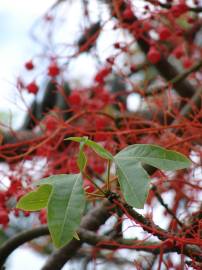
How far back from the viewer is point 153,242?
149 cm

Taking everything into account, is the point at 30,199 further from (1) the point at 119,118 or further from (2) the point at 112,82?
(2) the point at 112,82

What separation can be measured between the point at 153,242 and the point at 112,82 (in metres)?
1.67

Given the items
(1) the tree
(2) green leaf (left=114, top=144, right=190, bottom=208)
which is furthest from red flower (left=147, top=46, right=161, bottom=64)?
(2) green leaf (left=114, top=144, right=190, bottom=208)

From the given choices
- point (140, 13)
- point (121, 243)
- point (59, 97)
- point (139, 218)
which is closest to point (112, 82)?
point (59, 97)

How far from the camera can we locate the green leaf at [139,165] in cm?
102

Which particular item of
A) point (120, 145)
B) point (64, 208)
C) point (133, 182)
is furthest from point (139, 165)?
point (120, 145)

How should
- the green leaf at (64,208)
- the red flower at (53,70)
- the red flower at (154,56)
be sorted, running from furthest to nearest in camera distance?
the red flower at (53,70), the red flower at (154,56), the green leaf at (64,208)

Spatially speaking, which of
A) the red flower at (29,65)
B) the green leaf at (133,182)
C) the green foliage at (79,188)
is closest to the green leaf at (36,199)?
the green foliage at (79,188)

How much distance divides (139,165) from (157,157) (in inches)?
2.1

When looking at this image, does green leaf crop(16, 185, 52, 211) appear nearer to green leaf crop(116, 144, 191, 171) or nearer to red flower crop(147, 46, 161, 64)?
green leaf crop(116, 144, 191, 171)

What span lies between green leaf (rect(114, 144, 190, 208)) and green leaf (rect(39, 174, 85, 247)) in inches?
2.7

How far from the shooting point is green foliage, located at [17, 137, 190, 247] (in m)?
0.99

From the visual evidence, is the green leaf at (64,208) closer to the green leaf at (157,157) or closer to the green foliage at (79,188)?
the green foliage at (79,188)

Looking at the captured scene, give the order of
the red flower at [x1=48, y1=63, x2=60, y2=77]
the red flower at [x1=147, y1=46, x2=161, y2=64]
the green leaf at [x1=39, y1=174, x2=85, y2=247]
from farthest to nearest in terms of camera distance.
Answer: the red flower at [x1=48, y1=63, x2=60, y2=77], the red flower at [x1=147, y1=46, x2=161, y2=64], the green leaf at [x1=39, y1=174, x2=85, y2=247]
